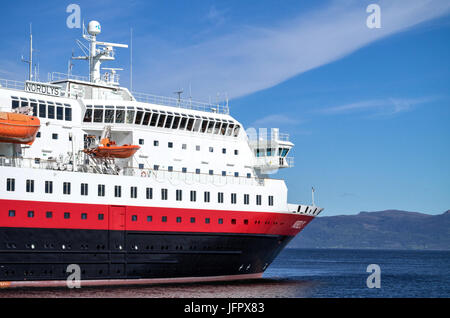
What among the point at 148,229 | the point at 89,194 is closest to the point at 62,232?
the point at 89,194

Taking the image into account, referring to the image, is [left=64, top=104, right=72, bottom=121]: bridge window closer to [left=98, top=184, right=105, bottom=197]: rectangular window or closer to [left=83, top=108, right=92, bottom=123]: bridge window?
[left=83, top=108, right=92, bottom=123]: bridge window

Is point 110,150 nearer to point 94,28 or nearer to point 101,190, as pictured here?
point 101,190

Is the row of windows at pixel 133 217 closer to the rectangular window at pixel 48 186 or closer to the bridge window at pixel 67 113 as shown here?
the rectangular window at pixel 48 186

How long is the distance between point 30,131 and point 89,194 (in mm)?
3977

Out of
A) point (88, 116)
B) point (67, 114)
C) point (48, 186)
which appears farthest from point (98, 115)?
point (48, 186)

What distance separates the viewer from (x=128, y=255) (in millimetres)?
30812

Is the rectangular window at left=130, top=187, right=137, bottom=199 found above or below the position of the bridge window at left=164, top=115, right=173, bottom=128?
below

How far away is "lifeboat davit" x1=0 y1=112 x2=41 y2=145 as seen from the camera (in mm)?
28094

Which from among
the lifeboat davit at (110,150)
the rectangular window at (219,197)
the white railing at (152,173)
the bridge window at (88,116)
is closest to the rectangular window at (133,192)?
the white railing at (152,173)

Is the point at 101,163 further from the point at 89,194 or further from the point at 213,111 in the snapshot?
the point at 213,111

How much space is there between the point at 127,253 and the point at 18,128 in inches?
312

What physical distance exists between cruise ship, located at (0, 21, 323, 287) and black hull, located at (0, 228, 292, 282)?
5 cm

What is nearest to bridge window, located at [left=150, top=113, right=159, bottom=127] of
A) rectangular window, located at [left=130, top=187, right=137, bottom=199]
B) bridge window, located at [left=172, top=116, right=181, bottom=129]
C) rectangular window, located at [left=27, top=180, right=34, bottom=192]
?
bridge window, located at [left=172, top=116, right=181, bottom=129]

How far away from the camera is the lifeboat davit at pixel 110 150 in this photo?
30.9m
